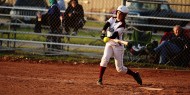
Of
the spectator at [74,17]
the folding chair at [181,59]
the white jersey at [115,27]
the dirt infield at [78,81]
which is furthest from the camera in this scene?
the spectator at [74,17]

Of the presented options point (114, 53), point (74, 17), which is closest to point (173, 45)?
point (74, 17)

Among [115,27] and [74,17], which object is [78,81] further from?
[74,17]

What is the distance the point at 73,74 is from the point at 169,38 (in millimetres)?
3677

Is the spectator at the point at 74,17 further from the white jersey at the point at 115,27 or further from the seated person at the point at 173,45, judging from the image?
the white jersey at the point at 115,27

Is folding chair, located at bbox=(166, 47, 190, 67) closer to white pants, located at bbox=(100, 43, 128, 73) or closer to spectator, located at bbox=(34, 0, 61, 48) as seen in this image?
spectator, located at bbox=(34, 0, 61, 48)

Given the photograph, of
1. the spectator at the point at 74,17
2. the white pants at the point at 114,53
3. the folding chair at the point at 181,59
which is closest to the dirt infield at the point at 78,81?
the white pants at the point at 114,53

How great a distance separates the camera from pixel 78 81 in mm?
11781

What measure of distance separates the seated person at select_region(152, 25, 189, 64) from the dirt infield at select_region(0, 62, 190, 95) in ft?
2.43

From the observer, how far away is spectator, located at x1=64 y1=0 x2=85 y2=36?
16.5m

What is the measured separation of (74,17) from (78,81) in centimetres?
511

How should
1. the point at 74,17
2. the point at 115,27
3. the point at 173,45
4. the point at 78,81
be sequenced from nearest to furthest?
the point at 115,27 < the point at 78,81 < the point at 173,45 < the point at 74,17

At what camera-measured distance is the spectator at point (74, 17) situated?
1652cm

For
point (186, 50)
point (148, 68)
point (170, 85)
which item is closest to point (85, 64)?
point (148, 68)

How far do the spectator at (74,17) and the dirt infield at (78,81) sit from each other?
163 cm
